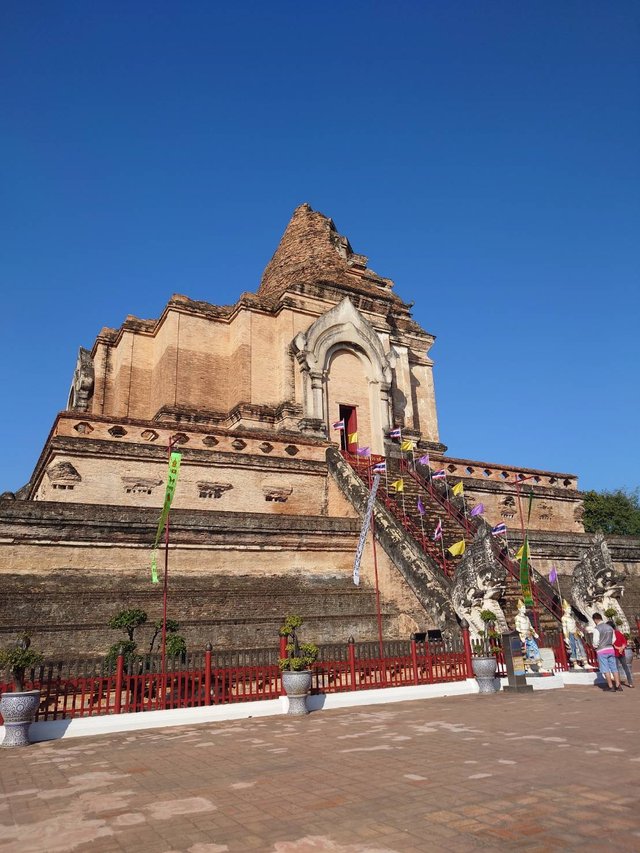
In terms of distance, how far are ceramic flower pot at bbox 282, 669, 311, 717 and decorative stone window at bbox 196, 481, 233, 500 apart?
991 cm

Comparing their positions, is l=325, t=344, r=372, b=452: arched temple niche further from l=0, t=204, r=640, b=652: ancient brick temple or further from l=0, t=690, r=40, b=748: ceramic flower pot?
l=0, t=690, r=40, b=748: ceramic flower pot

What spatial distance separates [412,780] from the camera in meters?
5.91

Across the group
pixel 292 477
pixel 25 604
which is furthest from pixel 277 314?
pixel 25 604

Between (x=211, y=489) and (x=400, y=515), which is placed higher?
(x=211, y=489)

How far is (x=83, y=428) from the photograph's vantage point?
741 inches

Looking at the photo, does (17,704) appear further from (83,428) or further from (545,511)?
(545,511)

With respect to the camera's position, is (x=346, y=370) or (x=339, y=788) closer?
(x=339, y=788)

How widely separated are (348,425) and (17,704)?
1894 centimetres

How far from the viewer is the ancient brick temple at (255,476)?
563 inches

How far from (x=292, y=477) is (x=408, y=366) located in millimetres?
10405

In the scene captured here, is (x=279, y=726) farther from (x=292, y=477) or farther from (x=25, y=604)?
(x=292, y=477)

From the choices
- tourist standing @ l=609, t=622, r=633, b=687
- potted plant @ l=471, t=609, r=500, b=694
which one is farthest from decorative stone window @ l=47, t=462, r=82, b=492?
tourist standing @ l=609, t=622, r=633, b=687

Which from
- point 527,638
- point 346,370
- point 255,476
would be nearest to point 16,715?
point 527,638

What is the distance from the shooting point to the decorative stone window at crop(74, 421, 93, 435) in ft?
61.6
